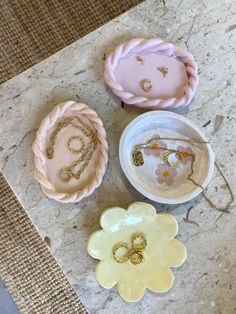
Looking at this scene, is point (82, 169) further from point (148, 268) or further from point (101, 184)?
point (148, 268)

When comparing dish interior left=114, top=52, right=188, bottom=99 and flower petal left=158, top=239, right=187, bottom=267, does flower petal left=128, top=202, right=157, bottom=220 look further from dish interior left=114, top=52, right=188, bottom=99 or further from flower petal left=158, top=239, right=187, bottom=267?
dish interior left=114, top=52, right=188, bottom=99

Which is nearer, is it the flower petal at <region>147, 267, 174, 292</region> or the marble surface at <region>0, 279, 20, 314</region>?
the flower petal at <region>147, 267, 174, 292</region>

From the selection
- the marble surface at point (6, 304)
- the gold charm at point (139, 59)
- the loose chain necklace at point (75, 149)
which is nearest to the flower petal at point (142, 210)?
the loose chain necklace at point (75, 149)

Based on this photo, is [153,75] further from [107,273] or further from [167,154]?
[107,273]

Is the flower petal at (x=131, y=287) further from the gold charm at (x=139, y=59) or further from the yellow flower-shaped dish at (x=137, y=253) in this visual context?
the gold charm at (x=139, y=59)

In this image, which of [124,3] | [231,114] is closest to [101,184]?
[231,114]

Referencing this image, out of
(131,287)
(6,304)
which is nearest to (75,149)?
(131,287)

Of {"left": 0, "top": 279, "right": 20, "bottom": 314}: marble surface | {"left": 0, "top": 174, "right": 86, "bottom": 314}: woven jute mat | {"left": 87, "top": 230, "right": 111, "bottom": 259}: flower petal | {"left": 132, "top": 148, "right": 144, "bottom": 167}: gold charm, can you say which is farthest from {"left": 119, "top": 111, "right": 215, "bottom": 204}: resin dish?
{"left": 0, "top": 279, "right": 20, "bottom": 314}: marble surface

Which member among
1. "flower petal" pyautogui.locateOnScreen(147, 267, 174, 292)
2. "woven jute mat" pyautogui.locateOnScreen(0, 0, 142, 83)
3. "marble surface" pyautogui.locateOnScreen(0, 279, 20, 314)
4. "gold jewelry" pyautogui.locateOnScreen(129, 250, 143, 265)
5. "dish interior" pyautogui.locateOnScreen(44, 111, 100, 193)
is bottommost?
"marble surface" pyautogui.locateOnScreen(0, 279, 20, 314)
